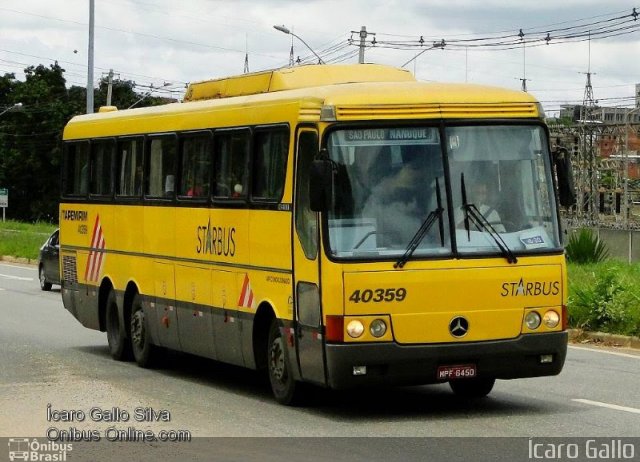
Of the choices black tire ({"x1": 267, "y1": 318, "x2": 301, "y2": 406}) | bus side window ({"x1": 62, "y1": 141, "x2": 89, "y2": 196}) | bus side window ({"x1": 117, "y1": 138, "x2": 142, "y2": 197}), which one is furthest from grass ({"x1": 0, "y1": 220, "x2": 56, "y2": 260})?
black tire ({"x1": 267, "y1": 318, "x2": 301, "y2": 406})

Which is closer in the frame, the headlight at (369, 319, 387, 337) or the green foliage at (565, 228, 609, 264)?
the headlight at (369, 319, 387, 337)

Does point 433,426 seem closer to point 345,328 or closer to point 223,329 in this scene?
point 345,328

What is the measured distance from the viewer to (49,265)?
35.3 metres

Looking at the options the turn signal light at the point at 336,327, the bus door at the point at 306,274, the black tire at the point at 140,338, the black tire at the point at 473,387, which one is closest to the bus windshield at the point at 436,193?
the bus door at the point at 306,274

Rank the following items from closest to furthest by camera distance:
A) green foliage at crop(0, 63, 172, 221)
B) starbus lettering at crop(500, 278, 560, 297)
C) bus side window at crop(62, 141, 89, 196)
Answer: starbus lettering at crop(500, 278, 560, 297)
bus side window at crop(62, 141, 89, 196)
green foliage at crop(0, 63, 172, 221)

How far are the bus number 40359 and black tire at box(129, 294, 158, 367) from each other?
5758 mm

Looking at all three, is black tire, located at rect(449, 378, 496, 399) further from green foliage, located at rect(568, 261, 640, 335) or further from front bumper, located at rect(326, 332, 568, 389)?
green foliage, located at rect(568, 261, 640, 335)

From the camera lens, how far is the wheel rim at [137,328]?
17688 millimetres

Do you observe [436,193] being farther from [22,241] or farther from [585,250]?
[22,241]

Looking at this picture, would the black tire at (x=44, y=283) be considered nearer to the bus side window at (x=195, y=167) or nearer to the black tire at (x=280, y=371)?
the bus side window at (x=195, y=167)

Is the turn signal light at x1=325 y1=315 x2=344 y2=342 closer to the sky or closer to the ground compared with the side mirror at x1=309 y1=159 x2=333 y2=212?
closer to the ground

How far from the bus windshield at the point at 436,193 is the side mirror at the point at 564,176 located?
104 millimetres

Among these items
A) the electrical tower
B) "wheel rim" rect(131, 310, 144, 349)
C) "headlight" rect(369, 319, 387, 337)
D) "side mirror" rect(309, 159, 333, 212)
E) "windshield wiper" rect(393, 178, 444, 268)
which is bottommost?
"wheel rim" rect(131, 310, 144, 349)

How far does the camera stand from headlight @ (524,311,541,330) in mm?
12625
